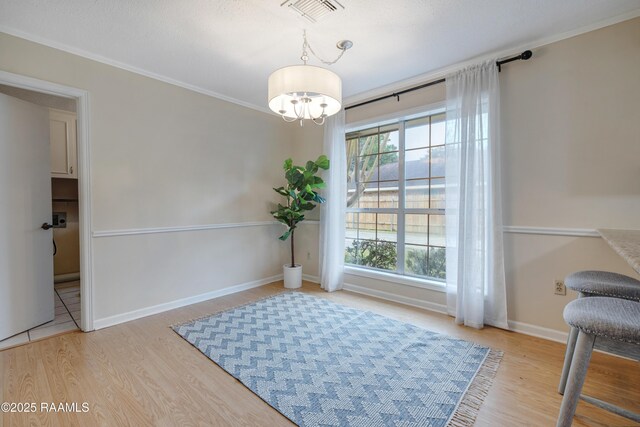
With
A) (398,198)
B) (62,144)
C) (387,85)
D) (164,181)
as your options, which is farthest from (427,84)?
(62,144)

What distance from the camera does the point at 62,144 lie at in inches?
144

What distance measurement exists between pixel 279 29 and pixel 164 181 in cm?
192

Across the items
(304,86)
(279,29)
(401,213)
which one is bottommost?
(401,213)

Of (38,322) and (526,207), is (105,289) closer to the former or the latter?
(38,322)

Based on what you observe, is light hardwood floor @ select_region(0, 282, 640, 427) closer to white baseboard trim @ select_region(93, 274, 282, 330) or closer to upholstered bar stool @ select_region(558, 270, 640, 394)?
white baseboard trim @ select_region(93, 274, 282, 330)

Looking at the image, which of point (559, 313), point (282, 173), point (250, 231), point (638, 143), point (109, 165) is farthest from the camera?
point (282, 173)

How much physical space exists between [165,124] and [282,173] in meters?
1.68

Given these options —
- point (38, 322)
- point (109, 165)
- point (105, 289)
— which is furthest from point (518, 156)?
point (38, 322)

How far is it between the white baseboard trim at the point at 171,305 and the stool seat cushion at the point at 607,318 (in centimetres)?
327

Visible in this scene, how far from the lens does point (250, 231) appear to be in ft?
12.4

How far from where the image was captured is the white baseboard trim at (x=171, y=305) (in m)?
2.56

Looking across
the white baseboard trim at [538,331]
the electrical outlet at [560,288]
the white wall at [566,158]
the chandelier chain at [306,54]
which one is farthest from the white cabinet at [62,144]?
the electrical outlet at [560,288]

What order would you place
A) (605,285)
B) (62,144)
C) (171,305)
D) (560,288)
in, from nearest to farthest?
(605,285)
(560,288)
(171,305)
(62,144)

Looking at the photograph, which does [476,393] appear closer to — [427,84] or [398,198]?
[398,198]
